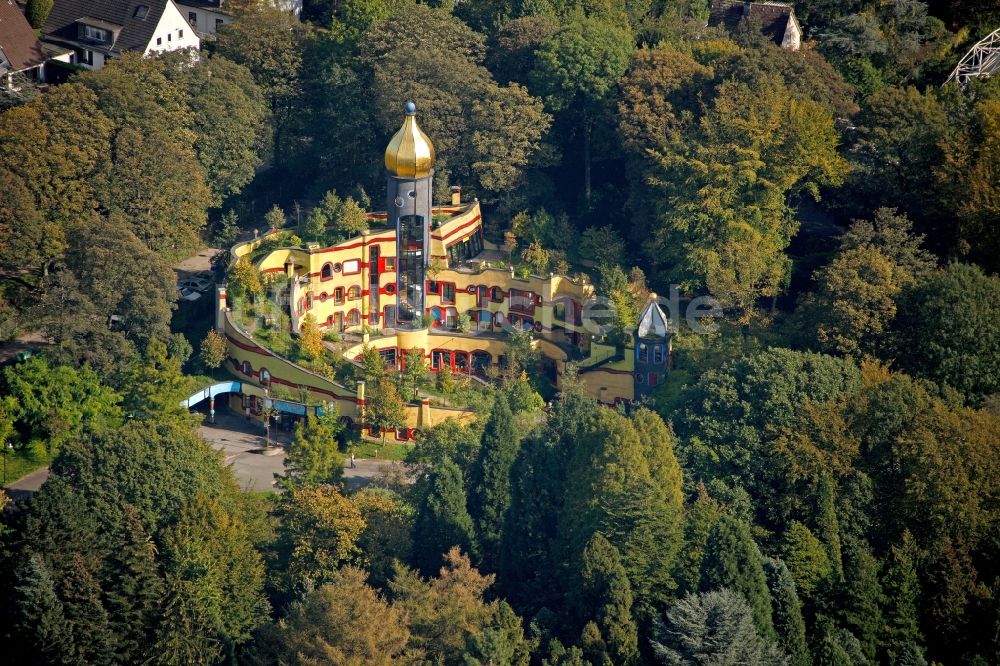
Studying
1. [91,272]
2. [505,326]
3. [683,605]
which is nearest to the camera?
[683,605]

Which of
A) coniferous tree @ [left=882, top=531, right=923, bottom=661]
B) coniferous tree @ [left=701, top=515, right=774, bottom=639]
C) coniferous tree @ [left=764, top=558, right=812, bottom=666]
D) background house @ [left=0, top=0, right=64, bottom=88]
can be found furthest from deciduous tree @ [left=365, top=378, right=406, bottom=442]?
background house @ [left=0, top=0, right=64, bottom=88]

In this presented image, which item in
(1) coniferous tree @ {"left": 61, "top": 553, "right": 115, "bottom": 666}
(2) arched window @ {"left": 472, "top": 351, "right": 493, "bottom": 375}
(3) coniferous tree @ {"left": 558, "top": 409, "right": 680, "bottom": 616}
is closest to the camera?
(1) coniferous tree @ {"left": 61, "top": 553, "right": 115, "bottom": 666}

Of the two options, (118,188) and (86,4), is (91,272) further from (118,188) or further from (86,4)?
(86,4)

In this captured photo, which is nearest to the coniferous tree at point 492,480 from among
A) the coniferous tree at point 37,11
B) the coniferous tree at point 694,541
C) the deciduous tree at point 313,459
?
the deciduous tree at point 313,459

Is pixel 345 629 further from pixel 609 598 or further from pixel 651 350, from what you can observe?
pixel 651 350

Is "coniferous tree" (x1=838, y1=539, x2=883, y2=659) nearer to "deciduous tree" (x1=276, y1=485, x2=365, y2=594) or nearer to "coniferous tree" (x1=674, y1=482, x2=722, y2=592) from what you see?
"coniferous tree" (x1=674, y1=482, x2=722, y2=592)

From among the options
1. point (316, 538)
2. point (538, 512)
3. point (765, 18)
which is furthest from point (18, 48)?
point (538, 512)

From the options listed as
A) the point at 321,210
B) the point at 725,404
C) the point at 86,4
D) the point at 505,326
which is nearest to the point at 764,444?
the point at 725,404
